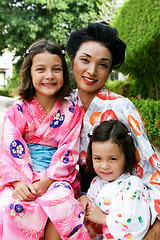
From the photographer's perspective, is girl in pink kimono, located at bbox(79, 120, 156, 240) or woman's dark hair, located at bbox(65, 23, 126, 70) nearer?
girl in pink kimono, located at bbox(79, 120, 156, 240)

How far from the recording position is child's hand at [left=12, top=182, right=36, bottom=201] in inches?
83.1

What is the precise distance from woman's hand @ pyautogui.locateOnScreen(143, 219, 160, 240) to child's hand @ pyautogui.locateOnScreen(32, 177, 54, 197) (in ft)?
2.63

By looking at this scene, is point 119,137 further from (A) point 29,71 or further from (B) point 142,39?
(B) point 142,39

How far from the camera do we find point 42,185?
2.26m

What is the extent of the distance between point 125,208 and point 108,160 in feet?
1.24

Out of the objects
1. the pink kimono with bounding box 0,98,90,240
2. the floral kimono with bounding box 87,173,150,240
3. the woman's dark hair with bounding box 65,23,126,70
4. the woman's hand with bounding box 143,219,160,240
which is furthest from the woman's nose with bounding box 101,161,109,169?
the woman's dark hair with bounding box 65,23,126,70

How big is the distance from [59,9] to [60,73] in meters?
12.6

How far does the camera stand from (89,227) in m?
2.37

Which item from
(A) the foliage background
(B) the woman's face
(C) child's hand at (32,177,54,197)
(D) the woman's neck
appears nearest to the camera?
(C) child's hand at (32,177,54,197)

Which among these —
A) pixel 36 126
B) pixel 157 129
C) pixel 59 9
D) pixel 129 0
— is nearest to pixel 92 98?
pixel 36 126

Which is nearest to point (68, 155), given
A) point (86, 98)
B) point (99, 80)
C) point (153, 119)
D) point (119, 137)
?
point (119, 137)

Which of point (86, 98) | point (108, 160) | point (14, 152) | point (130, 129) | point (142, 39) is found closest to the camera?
point (108, 160)

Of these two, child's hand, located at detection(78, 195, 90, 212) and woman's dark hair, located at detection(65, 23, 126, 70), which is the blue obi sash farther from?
woman's dark hair, located at detection(65, 23, 126, 70)

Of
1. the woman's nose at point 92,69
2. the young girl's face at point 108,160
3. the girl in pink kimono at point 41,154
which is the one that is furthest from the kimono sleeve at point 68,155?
the woman's nose at point 92,69
